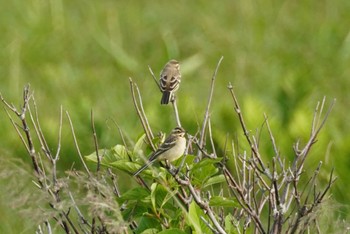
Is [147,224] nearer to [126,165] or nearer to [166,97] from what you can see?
[126,165]

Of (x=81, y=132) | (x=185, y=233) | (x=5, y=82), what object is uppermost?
(x=185, y=233)

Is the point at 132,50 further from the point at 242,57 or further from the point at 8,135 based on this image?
the point at 8,135

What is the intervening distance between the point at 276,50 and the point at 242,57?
0.29 metres

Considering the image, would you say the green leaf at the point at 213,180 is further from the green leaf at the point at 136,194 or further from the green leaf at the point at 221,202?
the green leaf at the point at 136,194

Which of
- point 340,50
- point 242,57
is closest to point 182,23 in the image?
point 242,57

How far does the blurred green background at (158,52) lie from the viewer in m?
7.87

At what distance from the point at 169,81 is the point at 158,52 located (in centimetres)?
400

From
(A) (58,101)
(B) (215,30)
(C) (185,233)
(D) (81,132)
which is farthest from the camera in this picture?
(B) (215,30)

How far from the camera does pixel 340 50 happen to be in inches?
342

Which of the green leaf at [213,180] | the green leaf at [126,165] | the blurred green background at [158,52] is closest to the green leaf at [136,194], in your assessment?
the green leaf at [126,165]

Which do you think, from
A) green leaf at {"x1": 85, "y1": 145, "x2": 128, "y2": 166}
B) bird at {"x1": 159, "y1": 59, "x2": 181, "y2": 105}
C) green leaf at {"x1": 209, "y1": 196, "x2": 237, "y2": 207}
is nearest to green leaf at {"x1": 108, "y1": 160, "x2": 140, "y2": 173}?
green leaf at {"x1": 85, "y1": 145, "x2": 128, "y2": 166}

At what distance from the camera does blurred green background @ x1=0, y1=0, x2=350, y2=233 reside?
7.87 metres

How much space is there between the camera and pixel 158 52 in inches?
368

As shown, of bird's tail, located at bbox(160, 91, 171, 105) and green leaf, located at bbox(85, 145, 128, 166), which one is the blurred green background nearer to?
bird's tail, located at bbox(160, 91, 171, 105)
